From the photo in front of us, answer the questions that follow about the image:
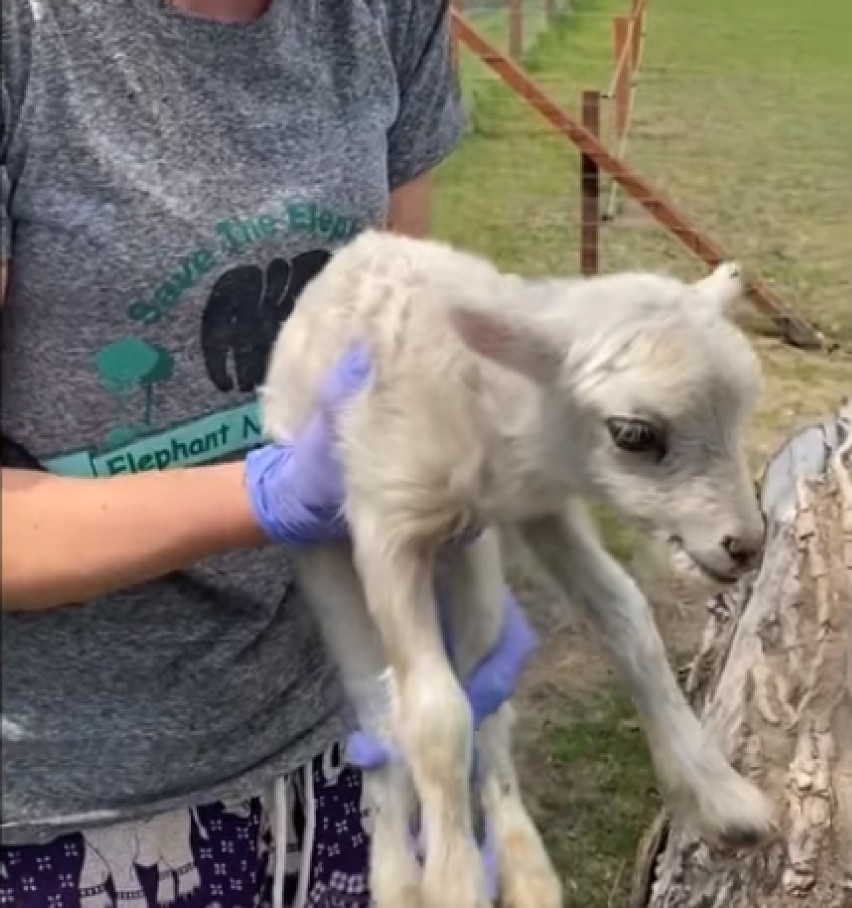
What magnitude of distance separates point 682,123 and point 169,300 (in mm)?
5667

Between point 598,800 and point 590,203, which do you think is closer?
point 598,800

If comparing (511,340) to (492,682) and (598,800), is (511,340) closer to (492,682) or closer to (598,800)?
(492,682)

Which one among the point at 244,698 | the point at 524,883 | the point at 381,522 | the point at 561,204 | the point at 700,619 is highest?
the point at 381,522

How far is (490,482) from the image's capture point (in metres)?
1.06

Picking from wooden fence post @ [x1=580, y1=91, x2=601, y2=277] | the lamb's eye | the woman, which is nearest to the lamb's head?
the lamb's eye

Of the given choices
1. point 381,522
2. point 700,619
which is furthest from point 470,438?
point 700,619

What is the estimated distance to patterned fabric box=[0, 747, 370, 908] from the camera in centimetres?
115

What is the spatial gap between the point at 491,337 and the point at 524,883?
1.22ft

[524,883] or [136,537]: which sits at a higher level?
[136,537]

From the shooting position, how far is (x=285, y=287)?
1.10 metres

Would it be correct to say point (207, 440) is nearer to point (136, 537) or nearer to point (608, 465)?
point (136, 537)

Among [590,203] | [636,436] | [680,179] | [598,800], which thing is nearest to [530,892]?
[636,436]

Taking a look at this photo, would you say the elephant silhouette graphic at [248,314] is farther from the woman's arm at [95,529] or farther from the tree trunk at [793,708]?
the tree trunk at [793,708]

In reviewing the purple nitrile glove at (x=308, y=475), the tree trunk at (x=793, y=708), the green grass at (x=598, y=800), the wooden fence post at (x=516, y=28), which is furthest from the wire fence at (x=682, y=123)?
the purple nitrile glove at (x=308, y=475)
